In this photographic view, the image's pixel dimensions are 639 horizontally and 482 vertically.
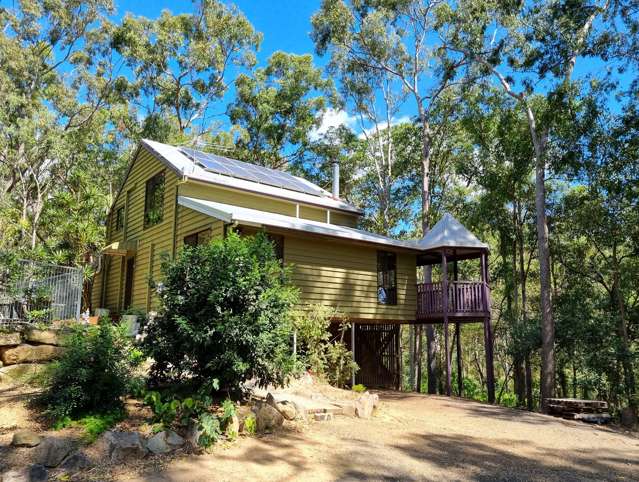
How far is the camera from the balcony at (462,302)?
1559 centimetres

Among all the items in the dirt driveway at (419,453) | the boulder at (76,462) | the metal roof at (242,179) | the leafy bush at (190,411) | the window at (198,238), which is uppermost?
the metal roof at (242,179)

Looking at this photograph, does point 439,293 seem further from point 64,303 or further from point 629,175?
point 64,303

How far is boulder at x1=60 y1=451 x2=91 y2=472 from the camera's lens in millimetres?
5957

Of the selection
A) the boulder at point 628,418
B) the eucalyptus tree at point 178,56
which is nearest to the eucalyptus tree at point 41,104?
the eucalyptus tree at point 178,56

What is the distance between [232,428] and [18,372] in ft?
16.5

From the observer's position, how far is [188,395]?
775 cm

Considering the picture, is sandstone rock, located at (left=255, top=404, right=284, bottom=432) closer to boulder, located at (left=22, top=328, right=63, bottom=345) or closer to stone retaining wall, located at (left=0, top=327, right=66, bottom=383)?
stone retaining wall, located at (left=0, top=327, right=66, bottom=383)

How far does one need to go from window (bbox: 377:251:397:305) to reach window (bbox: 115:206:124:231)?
1055cm

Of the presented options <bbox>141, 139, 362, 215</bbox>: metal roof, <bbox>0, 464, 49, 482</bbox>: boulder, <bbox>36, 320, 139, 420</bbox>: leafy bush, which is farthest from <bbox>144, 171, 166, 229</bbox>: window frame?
<bbox>0, 464, 49, 482</bbox>: boulder

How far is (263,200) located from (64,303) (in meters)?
7.07

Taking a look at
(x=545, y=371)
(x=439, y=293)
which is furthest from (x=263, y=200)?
(x=545, y=371)

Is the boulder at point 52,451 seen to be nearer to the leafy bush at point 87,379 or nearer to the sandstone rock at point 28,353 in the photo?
the leafy bush at point 87,379

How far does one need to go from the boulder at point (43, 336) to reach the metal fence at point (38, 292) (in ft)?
1.88

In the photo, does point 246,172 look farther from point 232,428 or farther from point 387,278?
point 232,428
